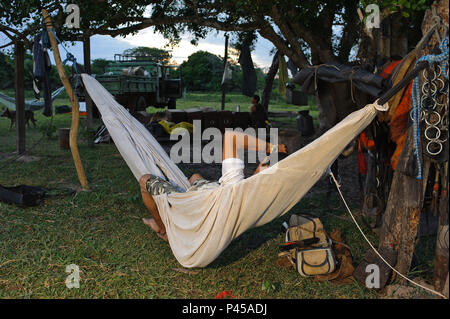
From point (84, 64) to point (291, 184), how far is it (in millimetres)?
4769

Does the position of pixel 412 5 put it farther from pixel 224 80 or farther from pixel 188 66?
pixel 188 66

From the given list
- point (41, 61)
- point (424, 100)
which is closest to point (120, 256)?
point (424, 100)

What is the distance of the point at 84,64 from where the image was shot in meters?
5.89

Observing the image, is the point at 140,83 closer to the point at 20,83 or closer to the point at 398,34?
the point at 20,83

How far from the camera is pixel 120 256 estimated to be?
2.48 meters

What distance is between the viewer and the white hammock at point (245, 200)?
1.98 m

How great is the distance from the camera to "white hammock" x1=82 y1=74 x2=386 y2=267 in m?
1.98

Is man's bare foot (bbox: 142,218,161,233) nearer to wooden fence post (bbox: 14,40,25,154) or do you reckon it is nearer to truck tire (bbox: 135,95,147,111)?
wooden fence post (bbox: 14,40,25,154)

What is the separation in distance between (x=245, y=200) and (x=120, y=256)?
3.10 ft

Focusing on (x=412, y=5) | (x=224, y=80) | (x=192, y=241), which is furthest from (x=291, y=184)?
(x=224, y=80)

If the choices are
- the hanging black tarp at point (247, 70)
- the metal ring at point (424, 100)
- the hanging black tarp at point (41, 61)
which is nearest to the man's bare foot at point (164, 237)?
the metal ring at point (424, 100)

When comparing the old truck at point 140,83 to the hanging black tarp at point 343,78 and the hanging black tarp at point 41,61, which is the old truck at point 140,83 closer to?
the hanging black tarp at point 41,61

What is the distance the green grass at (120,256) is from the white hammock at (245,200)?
0.21 m

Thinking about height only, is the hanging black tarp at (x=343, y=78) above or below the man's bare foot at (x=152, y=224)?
above
